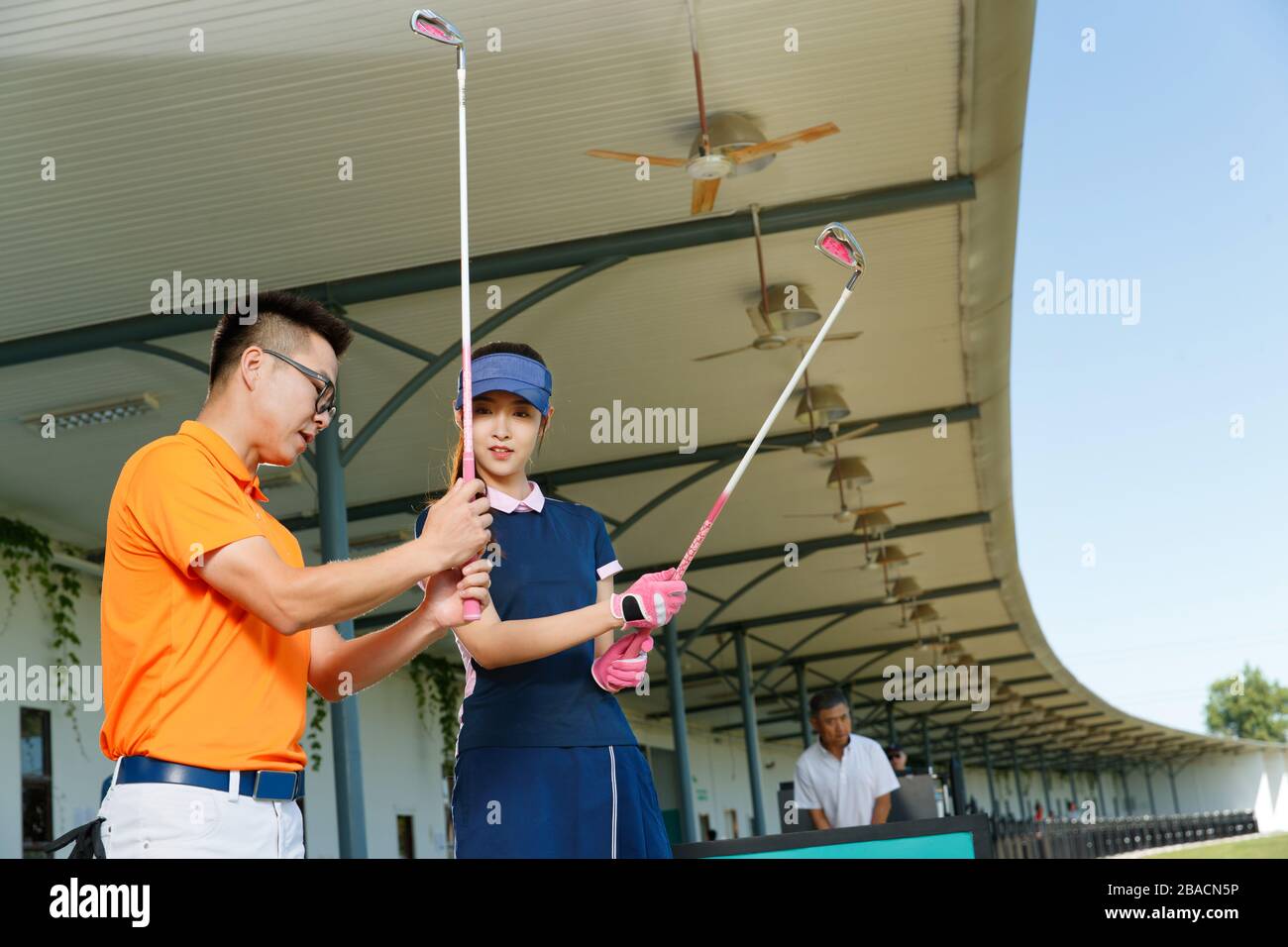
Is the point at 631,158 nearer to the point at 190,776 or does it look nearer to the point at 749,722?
the point at 190,776

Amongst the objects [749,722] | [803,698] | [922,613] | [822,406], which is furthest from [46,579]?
[803,698]

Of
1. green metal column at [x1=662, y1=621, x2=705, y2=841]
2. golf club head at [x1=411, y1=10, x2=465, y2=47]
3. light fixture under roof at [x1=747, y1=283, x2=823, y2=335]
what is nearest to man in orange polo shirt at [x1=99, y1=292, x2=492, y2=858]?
golf club head at [x1=411, y1=10, x2=465, y2=47]

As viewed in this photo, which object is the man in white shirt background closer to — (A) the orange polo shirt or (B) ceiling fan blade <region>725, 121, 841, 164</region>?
(B) ceiling fan blade <region>725, 121, 841, 164</region>

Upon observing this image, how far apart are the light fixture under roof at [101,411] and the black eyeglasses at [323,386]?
8781 mm

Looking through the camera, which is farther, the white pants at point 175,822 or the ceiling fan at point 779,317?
the ceiling fan at point 779,317

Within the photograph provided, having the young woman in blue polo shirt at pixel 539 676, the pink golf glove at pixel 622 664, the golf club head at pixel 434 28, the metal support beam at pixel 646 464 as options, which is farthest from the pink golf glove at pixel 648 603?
the metal support beam at pixel 646 464

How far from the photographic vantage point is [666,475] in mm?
14766

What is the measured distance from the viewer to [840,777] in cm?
704

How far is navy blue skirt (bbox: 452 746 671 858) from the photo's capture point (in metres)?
2.17

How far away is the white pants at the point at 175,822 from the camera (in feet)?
5.84

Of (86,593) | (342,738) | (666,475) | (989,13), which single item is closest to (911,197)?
(989,13)

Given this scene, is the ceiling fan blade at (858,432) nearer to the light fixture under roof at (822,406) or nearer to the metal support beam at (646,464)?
the light fixture under roof at (822,406)

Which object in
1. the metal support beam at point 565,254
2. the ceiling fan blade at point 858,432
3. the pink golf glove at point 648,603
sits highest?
the metal support beam at point 565,254
